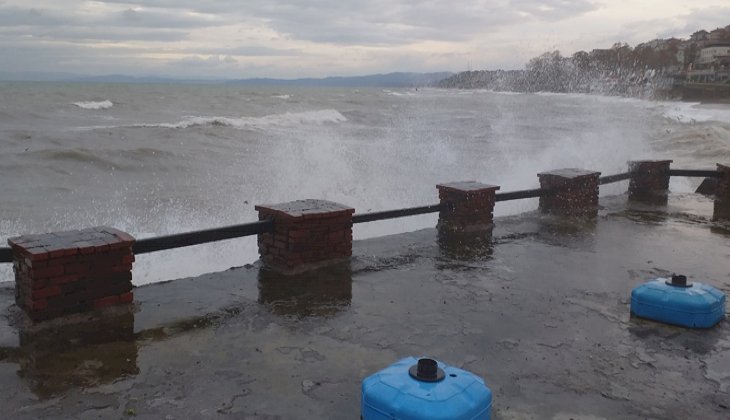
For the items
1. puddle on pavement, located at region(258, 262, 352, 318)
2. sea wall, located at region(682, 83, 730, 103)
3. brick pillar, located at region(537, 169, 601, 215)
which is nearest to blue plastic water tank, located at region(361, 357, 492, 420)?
puddle on pavement, located at region(258, 262, 352, 318)

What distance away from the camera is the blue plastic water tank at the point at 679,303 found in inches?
168

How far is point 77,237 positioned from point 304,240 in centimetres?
194

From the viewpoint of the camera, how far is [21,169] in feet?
60.7

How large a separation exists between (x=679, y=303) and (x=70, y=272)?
4382 mm

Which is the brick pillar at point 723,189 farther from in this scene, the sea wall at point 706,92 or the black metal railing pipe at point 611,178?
the sea wall at point 706,92

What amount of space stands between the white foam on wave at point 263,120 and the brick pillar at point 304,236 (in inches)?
1092

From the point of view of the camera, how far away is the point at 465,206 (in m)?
7.37

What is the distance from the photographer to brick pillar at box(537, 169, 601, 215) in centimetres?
860

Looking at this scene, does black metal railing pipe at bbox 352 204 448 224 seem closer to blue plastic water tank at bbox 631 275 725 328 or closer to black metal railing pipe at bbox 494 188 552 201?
black metal railing pipe at bbox 494 188 552 201

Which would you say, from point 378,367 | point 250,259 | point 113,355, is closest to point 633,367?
point 378,367

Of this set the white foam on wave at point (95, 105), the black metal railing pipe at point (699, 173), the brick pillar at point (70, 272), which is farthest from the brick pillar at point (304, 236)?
the white foam on wave at point (95, 105)

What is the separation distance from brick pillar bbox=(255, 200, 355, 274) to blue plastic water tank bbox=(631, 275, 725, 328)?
2670 millimetres

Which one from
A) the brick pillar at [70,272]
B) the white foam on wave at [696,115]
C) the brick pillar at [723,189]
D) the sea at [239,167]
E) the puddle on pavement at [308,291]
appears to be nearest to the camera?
the brick pillar at [70,272]

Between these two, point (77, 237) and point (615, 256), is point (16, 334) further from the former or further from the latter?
point (615, 256)
